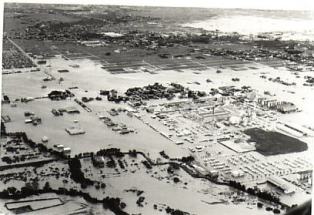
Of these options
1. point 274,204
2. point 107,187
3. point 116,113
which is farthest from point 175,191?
point 116,113

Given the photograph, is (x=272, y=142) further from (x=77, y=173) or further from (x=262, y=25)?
(x=77, y=173)

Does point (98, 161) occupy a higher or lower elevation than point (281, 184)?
higher

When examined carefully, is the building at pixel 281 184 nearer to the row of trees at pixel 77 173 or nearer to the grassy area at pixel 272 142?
the grassy area at pixel 272 142

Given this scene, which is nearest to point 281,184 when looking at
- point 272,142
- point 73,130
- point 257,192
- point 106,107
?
point 257,192

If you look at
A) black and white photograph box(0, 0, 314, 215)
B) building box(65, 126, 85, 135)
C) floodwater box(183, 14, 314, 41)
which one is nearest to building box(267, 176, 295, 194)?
black and white photograph box(0, 0, 314, 215)

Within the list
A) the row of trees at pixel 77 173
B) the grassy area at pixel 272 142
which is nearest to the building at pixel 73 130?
the row of trees at pixel 77 173

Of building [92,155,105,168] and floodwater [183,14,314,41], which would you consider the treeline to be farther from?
floodwater [183,14,314,41]

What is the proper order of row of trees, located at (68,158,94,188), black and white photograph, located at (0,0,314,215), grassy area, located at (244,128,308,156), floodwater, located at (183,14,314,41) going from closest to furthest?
black and white photograph, located at (0,0,314,215), row of trees, located at (68,158,94,188), floodwater, located at (183,14,314,41), grassy area, located at (244,128,308,156)

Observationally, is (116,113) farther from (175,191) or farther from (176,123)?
(175,191)
